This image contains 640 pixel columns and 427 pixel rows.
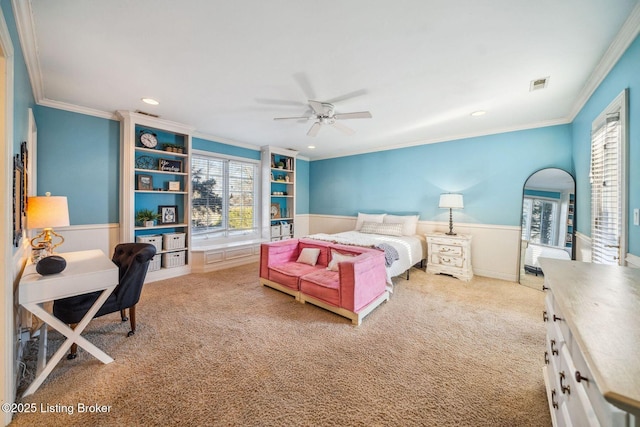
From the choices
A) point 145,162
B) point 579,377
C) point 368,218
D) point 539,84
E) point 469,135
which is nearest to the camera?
point 579,377

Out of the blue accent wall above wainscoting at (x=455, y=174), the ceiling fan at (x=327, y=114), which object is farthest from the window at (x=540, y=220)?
the ceiling fan at (x=327, y=114)

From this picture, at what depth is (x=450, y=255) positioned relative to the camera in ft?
13.1

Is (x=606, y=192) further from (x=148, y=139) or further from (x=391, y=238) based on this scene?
(x=148, y=139)

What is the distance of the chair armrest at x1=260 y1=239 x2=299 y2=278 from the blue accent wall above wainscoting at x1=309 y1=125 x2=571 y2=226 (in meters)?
2.56

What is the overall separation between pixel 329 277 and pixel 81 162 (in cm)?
365

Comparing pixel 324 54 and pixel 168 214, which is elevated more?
pixel 324 54

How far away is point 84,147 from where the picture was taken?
3.27m

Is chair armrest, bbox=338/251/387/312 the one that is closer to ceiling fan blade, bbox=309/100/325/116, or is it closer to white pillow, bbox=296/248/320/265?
white pillow, bbox=296/248/320/265

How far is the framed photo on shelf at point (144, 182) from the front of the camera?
145 inches

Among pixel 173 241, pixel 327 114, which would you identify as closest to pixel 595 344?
pixel 327 114

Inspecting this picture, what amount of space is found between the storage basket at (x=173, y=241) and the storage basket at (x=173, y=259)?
3.8 inches

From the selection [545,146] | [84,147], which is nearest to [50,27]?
[84,147]

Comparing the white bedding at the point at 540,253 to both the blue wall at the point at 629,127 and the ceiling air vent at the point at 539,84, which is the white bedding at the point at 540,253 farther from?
the ceiling air vent at the point at 539,84

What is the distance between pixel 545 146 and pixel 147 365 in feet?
17.7
